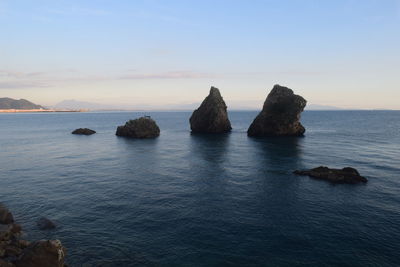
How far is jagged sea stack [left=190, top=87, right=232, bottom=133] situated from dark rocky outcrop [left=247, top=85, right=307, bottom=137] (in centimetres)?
1278

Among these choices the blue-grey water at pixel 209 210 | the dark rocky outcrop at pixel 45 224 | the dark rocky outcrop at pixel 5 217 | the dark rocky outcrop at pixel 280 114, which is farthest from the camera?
the dark rocky outcrop at pixel 280 114

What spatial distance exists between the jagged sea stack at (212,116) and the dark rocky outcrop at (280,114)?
41.9 feet

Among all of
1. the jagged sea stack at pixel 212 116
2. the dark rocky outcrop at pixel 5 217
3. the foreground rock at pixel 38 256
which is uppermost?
the jagged sea stack at pixel 212 116

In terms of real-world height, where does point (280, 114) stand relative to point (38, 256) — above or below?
above

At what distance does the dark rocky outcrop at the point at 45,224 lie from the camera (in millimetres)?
24397

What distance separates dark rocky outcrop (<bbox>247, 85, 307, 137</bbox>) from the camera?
3428 inches

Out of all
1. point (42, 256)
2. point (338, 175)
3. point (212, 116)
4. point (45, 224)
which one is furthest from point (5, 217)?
point (212, 116)

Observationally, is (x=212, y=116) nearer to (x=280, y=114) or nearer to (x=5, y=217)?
(x=280, y=114)

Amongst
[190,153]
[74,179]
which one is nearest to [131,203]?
[74,179]

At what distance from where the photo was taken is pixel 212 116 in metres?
98.6

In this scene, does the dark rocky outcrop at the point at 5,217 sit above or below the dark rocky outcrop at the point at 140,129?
below

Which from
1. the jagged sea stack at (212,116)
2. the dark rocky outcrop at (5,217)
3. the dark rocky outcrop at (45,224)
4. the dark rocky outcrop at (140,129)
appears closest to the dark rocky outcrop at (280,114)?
the jagged sea stack at (212,116)

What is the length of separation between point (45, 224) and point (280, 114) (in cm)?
7671

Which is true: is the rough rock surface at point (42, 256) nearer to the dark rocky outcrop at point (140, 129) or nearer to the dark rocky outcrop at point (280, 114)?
the dark rocky outcrop at point (140, 129)
